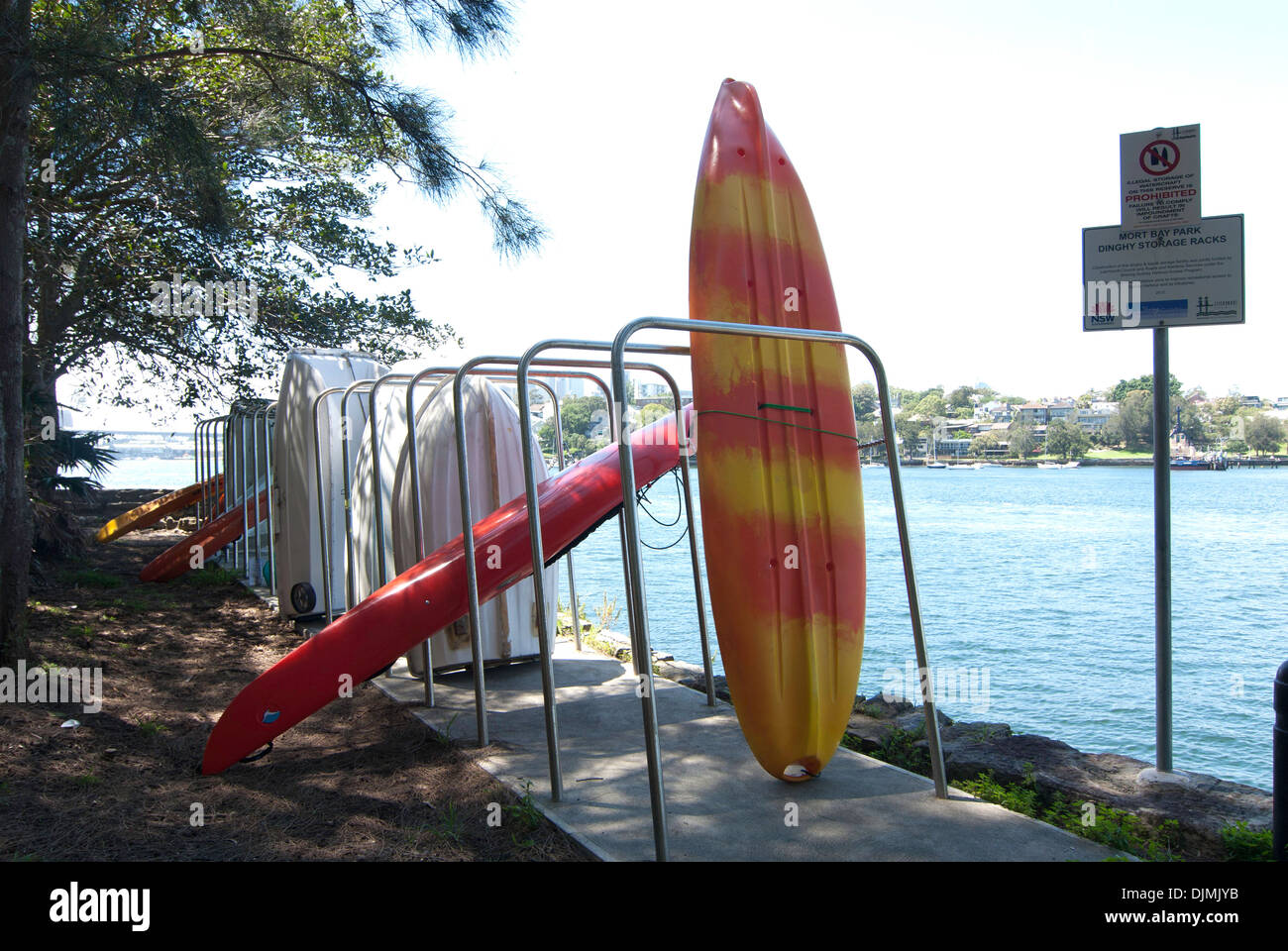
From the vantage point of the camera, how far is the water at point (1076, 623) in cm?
964

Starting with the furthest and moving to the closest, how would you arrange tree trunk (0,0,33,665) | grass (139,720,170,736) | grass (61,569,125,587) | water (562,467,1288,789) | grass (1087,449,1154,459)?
grass (1087,449,1154,459), grass (61,569,125,587), water (562,467,1288,789), tree trunk (0,0,33,665), grass (139,720,170,736)

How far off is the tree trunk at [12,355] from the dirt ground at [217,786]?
0.43 meters

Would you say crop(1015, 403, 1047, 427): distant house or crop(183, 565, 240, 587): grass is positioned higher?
crop(1015, 403, 1047, 427): distant house

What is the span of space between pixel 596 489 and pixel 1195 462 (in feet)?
308

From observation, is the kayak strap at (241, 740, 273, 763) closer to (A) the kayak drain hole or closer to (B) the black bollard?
(A) the kayak drain hole

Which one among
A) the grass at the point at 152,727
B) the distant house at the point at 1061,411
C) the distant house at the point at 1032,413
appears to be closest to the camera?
the grass at the point at 152,727

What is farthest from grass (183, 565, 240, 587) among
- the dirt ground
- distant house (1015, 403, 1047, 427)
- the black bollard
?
distant house (1015, 403, 1047, 427)

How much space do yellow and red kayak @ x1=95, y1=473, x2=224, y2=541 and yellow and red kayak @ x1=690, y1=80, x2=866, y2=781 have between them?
12.4m

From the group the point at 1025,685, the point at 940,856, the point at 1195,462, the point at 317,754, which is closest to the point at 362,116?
the point at 317,754

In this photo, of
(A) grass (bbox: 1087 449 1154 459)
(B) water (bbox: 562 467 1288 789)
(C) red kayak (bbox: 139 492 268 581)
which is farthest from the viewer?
(A) grass (bbox: 1087 449 1154 459)

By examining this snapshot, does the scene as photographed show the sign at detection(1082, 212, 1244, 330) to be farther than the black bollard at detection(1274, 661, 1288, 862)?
Yes

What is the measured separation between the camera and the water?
31.6 feet

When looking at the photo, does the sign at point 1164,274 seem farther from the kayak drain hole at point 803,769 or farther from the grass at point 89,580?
the grass at point 89,580

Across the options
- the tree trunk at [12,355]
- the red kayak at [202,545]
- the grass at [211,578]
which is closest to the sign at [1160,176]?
the tree trunk at [12,355]
